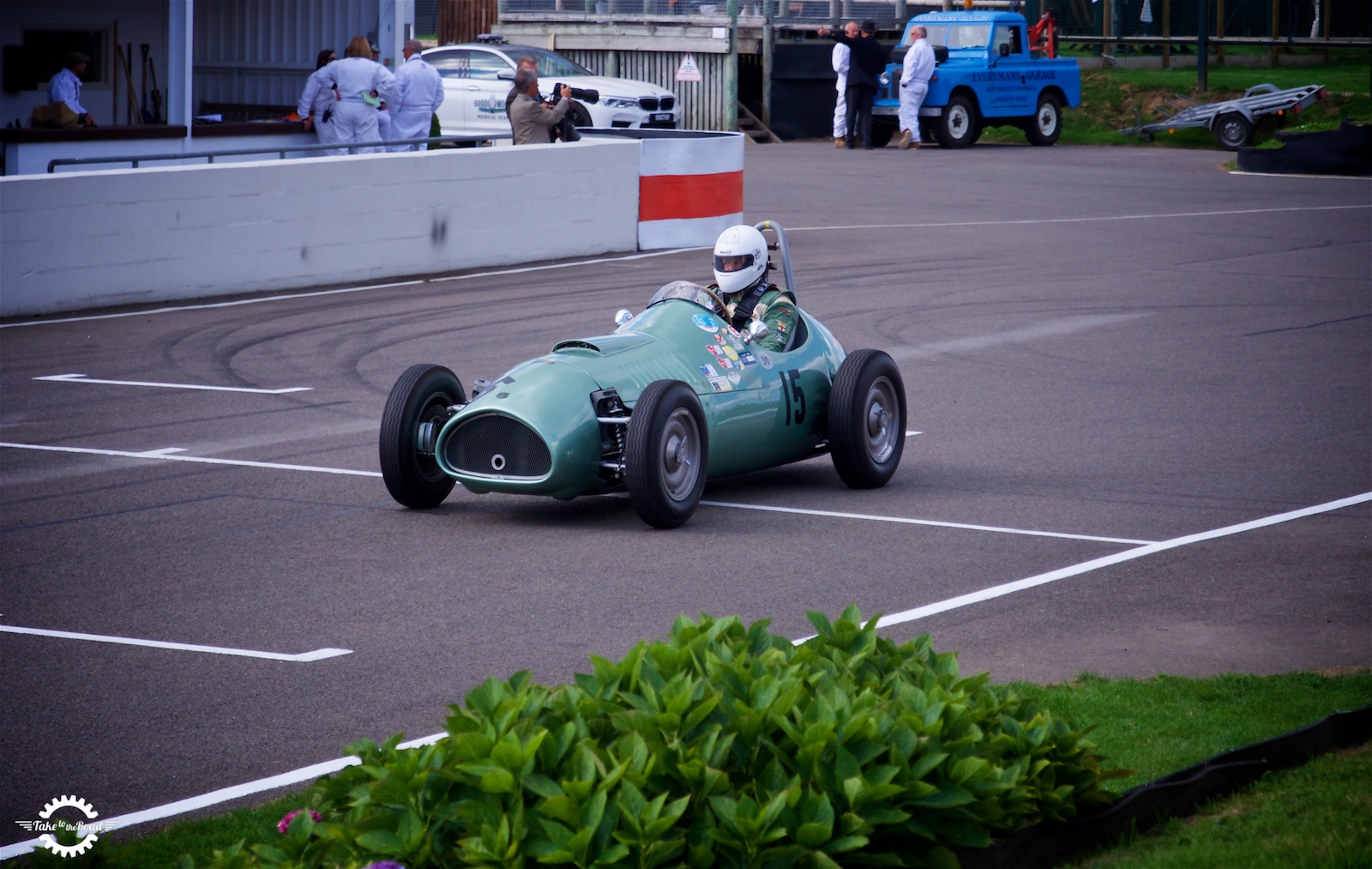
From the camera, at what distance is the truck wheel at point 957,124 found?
36906mm

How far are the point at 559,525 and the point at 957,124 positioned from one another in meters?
29.8

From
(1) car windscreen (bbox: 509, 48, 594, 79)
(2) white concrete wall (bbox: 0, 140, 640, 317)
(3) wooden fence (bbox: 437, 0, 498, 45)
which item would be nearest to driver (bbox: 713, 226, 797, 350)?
(2) white concrete wall (bbox: 0, 140, 640, 317)

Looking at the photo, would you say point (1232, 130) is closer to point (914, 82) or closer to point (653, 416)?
point (914, 82)

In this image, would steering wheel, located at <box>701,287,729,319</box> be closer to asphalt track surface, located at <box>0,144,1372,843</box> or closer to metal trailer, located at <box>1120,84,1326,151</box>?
asphalt track surface, located at <box>0,144,1372,843</box>

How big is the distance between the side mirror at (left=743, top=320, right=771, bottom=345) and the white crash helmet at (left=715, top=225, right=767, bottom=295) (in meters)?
0.49

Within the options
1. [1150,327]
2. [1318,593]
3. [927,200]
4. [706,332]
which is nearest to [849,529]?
[706,332]

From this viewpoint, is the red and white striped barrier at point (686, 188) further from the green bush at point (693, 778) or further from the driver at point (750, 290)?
the green bush at point (693, 778)

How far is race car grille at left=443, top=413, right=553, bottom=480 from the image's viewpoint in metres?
8.69

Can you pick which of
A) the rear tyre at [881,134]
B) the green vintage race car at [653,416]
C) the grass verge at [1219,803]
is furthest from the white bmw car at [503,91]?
the grass verge at [1219,803]

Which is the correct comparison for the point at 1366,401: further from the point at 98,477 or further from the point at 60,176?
the point at 60,176

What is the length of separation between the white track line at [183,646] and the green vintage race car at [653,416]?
2.11 metres

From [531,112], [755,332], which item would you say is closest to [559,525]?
[755,332]

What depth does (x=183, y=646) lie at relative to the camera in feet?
22.5

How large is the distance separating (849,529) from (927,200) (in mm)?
18636
